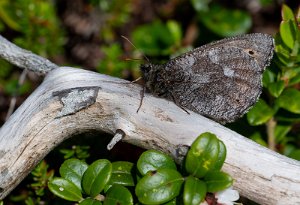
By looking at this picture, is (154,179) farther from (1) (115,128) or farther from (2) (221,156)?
(1) (115,128)

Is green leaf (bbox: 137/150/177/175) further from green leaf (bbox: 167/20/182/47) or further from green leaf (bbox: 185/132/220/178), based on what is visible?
green leaf (bbox: 167/20/182/47)

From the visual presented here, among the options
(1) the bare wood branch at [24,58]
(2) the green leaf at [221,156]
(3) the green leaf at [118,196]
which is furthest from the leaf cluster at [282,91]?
(1) the bare wood branch at [24,58]

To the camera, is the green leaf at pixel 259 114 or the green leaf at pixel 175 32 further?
the green leaf at pixel 175 32

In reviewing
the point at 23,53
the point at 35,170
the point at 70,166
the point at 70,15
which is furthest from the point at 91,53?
the point at 70,166

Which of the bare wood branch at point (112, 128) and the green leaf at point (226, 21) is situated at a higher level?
the bare wood branch at point (112, 128)

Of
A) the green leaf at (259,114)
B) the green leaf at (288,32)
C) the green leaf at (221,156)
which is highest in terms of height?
the green leaf at (288,32)

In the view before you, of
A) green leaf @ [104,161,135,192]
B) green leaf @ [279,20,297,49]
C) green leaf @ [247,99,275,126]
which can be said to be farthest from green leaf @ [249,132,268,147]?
green leaf @ [104,161,135,192]

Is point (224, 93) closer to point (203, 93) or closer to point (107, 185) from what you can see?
point (203, 93)

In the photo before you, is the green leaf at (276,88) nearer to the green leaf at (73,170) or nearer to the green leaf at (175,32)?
the green leaf at (73,170)
